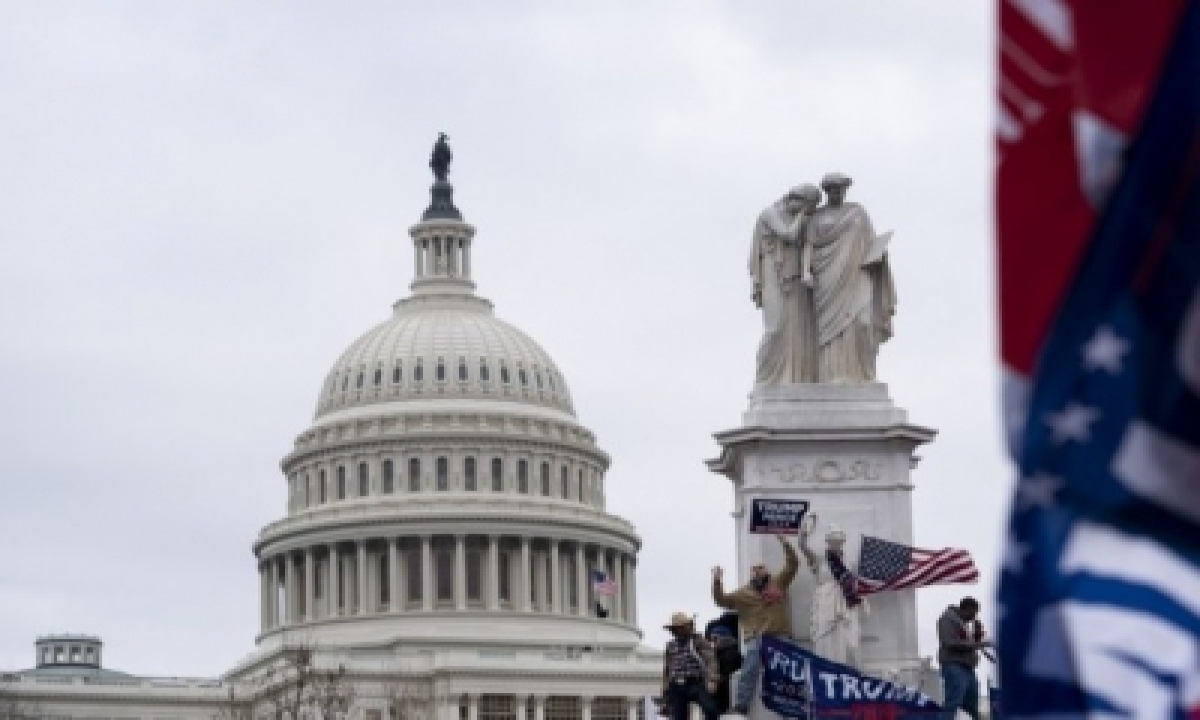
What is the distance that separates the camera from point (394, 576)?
578ft

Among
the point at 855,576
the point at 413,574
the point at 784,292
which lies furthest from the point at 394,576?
the point at 855,576

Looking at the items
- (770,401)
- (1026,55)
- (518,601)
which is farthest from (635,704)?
(1026,55)

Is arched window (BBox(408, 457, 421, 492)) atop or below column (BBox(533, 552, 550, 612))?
atop

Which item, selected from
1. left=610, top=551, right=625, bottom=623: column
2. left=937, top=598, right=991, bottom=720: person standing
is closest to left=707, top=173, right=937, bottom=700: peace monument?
left=937, top=598, right=991, bottom=720: person standing

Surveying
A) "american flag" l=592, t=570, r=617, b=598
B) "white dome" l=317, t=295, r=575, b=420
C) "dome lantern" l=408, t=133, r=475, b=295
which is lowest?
"american flag" l=592, t=570, r=617, b=598

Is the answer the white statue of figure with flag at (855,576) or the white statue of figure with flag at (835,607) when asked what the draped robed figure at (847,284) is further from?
the white statue of figure with flag at (835,607)

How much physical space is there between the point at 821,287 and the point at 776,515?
239 centimetres

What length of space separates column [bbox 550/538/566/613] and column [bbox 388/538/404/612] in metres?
8.36

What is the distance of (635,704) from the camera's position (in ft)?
540

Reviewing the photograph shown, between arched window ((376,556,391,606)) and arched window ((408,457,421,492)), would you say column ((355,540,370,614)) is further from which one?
arched window ((408,457,421,492))

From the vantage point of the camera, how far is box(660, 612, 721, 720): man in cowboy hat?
23734mm

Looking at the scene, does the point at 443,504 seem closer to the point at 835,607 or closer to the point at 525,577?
the point at 525,577

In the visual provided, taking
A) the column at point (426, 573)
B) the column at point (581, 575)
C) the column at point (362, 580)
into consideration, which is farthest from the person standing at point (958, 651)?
the column at point (581, 575)

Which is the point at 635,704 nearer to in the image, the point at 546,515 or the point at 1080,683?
the point at 546,515
